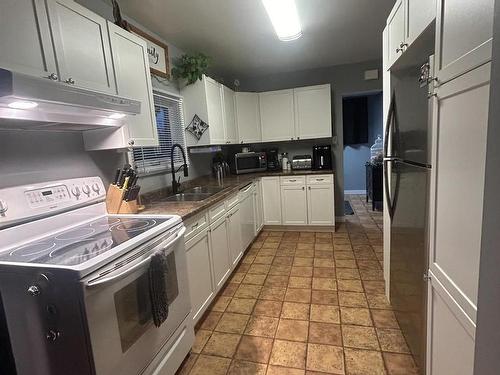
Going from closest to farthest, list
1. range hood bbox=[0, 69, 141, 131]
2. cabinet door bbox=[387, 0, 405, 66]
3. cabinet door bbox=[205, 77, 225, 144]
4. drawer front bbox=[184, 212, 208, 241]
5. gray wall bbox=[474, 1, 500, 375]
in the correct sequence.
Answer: gray wall bbox=[474, 1, 500, 375], range hood bbox=[0, 69, 141, 131], cabinet door bbox=[387, 0, 405, 66], drawer front bbox=[184, 212, 208, 241], cabinet door bbox=[205, 77, 225, 144]

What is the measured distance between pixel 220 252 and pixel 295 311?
0.81m

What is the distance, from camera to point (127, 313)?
119 cm

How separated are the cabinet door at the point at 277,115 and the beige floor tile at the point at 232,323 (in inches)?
110

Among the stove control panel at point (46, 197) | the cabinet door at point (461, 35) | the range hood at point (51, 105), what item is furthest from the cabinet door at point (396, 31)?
the stove control panel at point (46, 197)

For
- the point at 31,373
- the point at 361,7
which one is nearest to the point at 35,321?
the point at 31,373

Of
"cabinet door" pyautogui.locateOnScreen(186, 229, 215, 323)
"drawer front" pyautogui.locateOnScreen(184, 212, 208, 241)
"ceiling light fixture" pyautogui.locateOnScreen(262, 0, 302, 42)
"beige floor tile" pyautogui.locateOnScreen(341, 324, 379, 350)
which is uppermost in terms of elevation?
"ceiling light fixture" pyautogui.locateOnScreen(262, 0, 302, 42)

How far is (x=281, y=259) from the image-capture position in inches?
125

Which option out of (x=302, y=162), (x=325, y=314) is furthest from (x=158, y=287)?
(x=302, y=162)

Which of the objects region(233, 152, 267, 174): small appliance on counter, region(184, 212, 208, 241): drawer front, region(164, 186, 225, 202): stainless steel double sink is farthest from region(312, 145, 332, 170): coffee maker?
region(184, 212, 208, 241): drawer front

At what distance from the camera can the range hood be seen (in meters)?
1.00

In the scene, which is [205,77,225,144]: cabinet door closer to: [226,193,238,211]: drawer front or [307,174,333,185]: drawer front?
[226,193,238,211]: drawer front

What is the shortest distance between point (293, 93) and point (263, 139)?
82 cm

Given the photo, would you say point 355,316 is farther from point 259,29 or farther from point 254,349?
point 259,29

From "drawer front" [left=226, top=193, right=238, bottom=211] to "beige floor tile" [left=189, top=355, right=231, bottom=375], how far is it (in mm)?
1285
